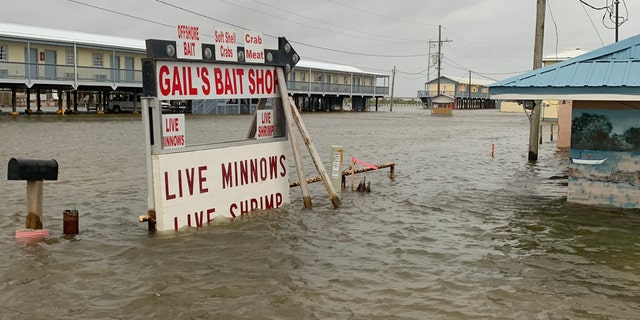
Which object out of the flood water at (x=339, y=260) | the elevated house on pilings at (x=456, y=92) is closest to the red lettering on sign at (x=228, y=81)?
the flood water at (x=339, y=260)

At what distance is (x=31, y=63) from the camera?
38.8m

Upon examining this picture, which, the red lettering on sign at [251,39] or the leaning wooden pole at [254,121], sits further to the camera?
the leaning wooden pole at [254,121]

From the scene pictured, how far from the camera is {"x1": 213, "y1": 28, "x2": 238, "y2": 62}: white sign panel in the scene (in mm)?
9469

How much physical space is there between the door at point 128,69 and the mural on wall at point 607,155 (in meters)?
39.5

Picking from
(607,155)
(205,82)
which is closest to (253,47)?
(205,82)

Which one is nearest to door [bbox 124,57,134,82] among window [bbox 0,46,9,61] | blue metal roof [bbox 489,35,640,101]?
window [bbox 0,46,9,61]

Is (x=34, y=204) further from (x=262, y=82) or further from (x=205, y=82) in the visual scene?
(x=262, y=82)

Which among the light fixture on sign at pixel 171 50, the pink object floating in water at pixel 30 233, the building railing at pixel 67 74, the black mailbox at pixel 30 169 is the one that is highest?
the building railing at pixel 67 74

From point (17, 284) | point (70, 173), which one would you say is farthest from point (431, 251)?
point (70, 173)

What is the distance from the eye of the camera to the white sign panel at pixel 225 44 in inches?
373

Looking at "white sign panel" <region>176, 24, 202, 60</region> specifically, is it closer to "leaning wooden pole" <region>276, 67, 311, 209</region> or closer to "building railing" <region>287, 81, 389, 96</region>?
"leaning wooden pole" <region>276, 67, 311, 209</region>

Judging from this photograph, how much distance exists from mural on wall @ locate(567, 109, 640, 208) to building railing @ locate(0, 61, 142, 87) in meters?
36.8

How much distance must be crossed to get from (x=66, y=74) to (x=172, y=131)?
120ft

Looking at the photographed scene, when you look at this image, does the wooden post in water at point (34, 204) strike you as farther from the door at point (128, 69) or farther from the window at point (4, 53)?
the door at point (128, 69)
